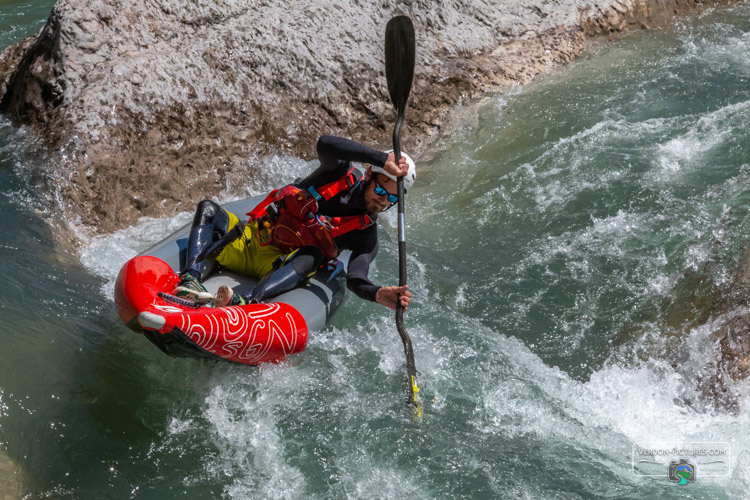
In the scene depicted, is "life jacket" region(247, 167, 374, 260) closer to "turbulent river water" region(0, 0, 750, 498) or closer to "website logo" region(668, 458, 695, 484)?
"turbulent river water" region(0, 0, 750, 498)

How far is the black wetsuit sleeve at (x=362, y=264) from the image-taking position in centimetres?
381

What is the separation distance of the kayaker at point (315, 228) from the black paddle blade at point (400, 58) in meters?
0.83

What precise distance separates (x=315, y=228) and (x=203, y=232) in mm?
645

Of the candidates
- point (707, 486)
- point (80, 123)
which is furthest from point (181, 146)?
point (707, 486)

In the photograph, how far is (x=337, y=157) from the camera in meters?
3.90

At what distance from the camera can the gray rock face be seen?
5.36 meters

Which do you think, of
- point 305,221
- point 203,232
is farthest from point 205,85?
point 305,221

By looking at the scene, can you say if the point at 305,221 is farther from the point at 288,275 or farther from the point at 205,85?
the point at 205,85

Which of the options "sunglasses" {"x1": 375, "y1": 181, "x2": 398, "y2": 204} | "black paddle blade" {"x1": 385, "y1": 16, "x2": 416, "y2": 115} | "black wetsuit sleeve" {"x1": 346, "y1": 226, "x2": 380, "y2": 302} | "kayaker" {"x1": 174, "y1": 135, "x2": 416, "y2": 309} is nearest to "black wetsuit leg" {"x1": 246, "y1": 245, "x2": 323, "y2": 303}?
"kayaker" {"x1": 174, "y1": 135, "x2": 416, "y2": 309}

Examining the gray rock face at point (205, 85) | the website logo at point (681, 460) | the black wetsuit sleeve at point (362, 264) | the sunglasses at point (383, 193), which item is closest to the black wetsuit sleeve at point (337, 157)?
the sunglasses at point (383, 193)

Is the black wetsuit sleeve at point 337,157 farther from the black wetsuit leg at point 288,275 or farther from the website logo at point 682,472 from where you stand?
the website logo at point 682,472

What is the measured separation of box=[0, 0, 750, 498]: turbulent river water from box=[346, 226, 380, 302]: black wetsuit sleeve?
405mm

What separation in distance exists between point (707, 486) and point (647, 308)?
1341 millimetres

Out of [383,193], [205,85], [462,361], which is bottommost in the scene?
[462,361]
